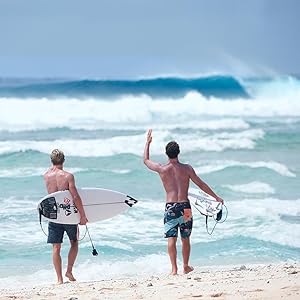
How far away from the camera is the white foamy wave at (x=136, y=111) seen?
19109 mm

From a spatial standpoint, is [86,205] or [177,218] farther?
[86,205]

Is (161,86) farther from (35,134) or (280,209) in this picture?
(280,209)

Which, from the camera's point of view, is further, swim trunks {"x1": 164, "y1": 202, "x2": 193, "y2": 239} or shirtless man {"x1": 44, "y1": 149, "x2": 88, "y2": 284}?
swim trunks {"x1": 164, "y1": 202, "x2": 193, "y2": 239}

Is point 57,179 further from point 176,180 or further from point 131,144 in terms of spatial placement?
point 131,144

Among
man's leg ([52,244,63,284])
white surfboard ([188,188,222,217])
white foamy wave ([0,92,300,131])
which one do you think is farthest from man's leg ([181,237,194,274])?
white foamy wave ([0,92,300,131])

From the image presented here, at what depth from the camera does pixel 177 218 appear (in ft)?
16.4

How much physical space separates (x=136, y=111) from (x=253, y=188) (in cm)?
1141

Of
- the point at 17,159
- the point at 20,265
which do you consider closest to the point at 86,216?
the point at 20,265

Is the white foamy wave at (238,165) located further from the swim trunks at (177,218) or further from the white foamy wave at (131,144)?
the swim trunks at (177,218)

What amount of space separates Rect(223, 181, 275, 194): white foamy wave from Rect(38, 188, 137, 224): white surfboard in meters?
4.89

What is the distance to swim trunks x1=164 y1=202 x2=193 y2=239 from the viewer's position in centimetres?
498

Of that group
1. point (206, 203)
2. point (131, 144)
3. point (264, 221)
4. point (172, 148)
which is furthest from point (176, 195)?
point (131, 144)

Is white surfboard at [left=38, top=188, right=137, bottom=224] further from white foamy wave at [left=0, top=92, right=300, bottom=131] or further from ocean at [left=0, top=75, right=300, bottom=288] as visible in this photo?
white foamy wave at [left=0, top=92, right=300, bottom=131]

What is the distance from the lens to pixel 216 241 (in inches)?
282
